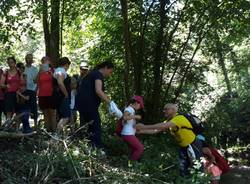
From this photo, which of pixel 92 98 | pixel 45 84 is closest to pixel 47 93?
pixel 45 84

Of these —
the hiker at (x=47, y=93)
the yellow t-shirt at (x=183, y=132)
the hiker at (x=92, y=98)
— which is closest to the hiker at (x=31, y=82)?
the hiker at (x=47, y=93)

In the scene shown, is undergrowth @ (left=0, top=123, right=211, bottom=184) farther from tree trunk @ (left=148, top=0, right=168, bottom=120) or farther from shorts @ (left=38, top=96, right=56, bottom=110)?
tree trunk @ (left=148, top=0, right=168, bottom=120)

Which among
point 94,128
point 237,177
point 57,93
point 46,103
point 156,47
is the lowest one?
point 237,177

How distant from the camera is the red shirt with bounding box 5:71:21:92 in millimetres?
9273

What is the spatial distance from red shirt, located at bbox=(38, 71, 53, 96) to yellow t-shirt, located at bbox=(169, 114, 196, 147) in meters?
3.13

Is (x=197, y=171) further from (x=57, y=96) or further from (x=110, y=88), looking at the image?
(x=110, y=88)

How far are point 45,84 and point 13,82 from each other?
1.97 ft

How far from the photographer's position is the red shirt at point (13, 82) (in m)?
9.27

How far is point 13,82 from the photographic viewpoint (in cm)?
928

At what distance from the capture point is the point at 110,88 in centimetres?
1414

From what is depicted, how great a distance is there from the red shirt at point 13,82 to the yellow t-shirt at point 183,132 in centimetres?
356

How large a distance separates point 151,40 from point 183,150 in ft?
21.7

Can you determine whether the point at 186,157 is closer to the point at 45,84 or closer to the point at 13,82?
the point at 45,84

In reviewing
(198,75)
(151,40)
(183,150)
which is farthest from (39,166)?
(198,75)
